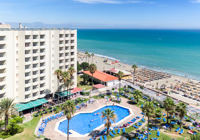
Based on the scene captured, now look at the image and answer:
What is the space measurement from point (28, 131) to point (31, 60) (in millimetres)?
17448

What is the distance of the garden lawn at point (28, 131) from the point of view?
3238 cm

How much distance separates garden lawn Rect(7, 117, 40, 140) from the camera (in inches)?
1275

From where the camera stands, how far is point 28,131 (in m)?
35.0

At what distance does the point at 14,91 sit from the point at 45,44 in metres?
14.3

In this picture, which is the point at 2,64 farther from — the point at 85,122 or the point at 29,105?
the point at 85,122

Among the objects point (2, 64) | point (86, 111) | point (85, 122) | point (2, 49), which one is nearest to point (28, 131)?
point (85, 122)

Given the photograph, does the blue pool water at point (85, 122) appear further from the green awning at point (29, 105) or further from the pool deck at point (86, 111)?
the green awning at point (29, 105)

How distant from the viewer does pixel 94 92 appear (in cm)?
5738

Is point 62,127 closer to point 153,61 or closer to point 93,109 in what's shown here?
point 93,109

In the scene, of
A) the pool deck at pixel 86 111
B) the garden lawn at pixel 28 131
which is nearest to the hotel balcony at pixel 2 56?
the garden lawn at pixel 28 131

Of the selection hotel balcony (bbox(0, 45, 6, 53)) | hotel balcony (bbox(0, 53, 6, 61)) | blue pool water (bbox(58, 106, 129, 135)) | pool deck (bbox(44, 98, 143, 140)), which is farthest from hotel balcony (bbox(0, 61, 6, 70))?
blue pool water (bbox(58, 106, 129, 135))

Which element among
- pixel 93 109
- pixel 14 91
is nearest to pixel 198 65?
pixel 93 109

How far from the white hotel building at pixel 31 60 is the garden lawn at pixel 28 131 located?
7.07 m

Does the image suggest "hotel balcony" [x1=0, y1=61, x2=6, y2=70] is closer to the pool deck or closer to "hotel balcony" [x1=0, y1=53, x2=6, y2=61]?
"hotel balcony" [x1=0, y1=53, x2=6, y2=61]
